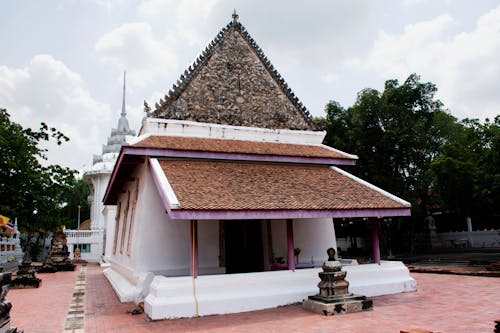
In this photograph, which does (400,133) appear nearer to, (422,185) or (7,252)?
(422,185)

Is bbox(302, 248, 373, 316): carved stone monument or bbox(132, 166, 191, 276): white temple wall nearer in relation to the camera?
bbox(302, 248, 373, 316): carved stone monument

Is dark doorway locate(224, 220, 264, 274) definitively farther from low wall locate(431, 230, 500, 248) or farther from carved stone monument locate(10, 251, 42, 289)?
low wall locate(431, 230, 500, 248)

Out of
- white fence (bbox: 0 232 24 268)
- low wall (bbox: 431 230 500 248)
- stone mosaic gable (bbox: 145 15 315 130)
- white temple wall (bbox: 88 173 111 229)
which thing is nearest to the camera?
stone mosaic gable (bbox: 145 15 315 130)

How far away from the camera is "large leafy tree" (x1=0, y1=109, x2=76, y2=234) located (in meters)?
19.2

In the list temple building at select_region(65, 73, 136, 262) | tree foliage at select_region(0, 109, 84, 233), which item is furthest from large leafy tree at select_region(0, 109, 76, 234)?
temple building at select_region(65, 73, 136, 262)

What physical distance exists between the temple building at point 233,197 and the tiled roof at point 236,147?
5 centimetres

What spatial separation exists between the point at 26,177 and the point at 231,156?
13325 millimetres

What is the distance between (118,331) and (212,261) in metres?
4.17

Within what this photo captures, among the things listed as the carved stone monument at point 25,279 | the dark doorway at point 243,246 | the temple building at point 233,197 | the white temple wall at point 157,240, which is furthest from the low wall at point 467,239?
the carved stone monument at point 25,279

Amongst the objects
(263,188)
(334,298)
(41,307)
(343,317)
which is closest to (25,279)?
(41,307)

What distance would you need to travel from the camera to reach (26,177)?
64.5 ft

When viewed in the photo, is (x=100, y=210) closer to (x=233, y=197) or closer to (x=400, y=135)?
(x=400, y=135)

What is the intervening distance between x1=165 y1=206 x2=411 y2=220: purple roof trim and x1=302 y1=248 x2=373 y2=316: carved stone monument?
95 cm

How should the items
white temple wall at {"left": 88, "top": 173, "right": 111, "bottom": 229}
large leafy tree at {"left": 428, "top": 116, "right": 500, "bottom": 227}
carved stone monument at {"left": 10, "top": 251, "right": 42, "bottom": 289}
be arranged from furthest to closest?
white temple wall at {"left": 88, "top": 173, "right": 111, "bottom": 229}
large leafy tree at {"left": 428, "top": 116, "right": 500, "bottom": 227}
carved stone monument at {"left": 10, "top": 251, "right": 42, "bottom": 289}
